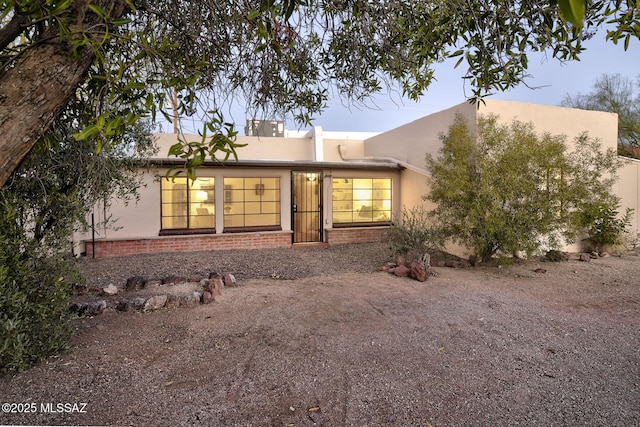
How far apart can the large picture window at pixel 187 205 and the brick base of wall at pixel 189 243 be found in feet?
1.30

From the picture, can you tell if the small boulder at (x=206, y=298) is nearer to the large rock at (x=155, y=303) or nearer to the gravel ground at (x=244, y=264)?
the large rock at (x=155, y=303)

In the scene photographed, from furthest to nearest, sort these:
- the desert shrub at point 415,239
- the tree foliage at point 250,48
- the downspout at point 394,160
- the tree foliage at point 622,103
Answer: the tree foliage at point 622,103 < the downspout at point 394,160 < the desert shrub at point 415,239 < the tree foliage at point 250,48

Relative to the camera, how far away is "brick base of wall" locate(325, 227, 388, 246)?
10156 millimetres

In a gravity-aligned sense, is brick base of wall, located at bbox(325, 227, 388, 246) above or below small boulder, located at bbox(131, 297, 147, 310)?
above

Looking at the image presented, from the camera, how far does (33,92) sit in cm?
126

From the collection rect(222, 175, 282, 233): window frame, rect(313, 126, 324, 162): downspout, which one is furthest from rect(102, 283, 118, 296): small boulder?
rect(313, 126, 324, 162): downspout

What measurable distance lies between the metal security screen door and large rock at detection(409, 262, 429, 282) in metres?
4.65

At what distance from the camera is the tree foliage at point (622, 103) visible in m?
13.4

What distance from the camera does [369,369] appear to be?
9.48 feet

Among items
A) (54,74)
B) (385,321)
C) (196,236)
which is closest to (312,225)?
(196,236)

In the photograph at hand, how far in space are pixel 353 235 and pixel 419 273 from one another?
4.58 metres

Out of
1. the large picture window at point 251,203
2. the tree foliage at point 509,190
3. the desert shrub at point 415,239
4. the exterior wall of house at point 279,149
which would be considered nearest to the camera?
the tree foliage at point 509,190

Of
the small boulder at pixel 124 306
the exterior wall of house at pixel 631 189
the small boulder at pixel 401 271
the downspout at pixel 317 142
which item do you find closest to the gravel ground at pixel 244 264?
the small boulder at pixel 401 271

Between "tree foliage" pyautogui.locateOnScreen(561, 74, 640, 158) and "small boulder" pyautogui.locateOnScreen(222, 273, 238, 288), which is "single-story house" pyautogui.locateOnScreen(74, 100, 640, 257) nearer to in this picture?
"small boulder" pyautogui.locateOnScreen(222, 273, 238, 288)
